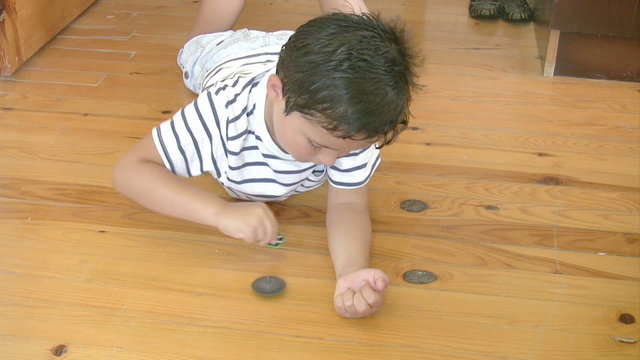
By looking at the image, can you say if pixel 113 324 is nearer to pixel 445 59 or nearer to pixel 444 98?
pixel 444 98

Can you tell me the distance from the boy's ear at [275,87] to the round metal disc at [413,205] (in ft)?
1.51

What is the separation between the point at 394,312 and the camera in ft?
4.17

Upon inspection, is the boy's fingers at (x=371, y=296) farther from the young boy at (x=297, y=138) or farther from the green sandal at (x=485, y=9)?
the green sandal at (x=485, y=9)

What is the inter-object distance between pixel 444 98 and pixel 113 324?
978 millimetres

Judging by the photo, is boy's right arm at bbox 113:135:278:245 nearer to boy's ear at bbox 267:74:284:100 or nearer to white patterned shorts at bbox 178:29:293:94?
boy's ear at bbox 267:74:284:100

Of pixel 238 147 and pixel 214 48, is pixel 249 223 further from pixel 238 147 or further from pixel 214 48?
pixel 214 48

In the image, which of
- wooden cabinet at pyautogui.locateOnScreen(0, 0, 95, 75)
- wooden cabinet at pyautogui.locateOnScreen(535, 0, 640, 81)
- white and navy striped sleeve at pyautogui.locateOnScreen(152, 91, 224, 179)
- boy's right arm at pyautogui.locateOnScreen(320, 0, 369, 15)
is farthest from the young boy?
wooden cabinet at pyautogui.locateOnScreen(535, 0, 640, 81)

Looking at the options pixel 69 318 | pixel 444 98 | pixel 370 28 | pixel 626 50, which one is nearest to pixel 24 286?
pixel 69 318

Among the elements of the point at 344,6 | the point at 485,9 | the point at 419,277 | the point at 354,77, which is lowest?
the point at 419,277

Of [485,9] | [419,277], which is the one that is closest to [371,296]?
[419,277]

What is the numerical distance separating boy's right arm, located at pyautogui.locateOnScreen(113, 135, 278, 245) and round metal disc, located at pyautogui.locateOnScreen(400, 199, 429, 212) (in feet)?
1.14

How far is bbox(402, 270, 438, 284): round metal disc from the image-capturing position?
1333mm

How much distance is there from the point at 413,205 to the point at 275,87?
49cm

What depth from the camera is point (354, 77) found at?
3.35 ft
